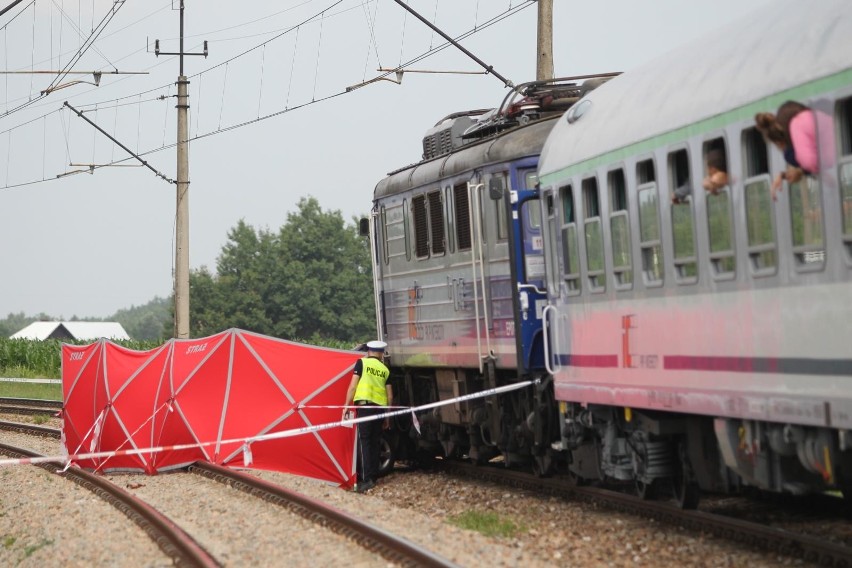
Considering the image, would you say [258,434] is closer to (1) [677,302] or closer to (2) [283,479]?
(2) [283,479]

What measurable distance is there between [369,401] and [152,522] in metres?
4.22

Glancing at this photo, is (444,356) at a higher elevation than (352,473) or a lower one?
higher

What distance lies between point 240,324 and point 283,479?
337 feet

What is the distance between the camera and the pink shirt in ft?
27.5

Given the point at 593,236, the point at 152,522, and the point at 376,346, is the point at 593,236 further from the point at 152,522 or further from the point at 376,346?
the point at 376,346

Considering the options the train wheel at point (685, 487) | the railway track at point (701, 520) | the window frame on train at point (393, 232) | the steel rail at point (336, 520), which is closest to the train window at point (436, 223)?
the window frame on train at point (393, 232)

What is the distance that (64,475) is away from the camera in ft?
67.1

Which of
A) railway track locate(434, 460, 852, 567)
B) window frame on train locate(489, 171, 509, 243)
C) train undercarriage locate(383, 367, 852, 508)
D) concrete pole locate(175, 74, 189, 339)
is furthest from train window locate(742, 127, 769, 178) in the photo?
concrete pole locate(175, 74, 189, 339)

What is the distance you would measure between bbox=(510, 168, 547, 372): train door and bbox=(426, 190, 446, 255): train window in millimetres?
2478

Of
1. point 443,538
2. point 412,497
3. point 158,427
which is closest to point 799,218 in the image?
point 443,538

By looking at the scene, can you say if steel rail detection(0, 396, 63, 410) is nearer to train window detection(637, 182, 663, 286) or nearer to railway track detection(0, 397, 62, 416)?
railway track detection(0, 397, 62, 416)

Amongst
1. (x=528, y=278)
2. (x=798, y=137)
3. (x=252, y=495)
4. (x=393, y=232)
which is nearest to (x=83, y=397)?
(x=393, y=232)

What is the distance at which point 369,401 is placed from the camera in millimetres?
18094

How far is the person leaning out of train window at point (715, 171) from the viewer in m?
9.85
